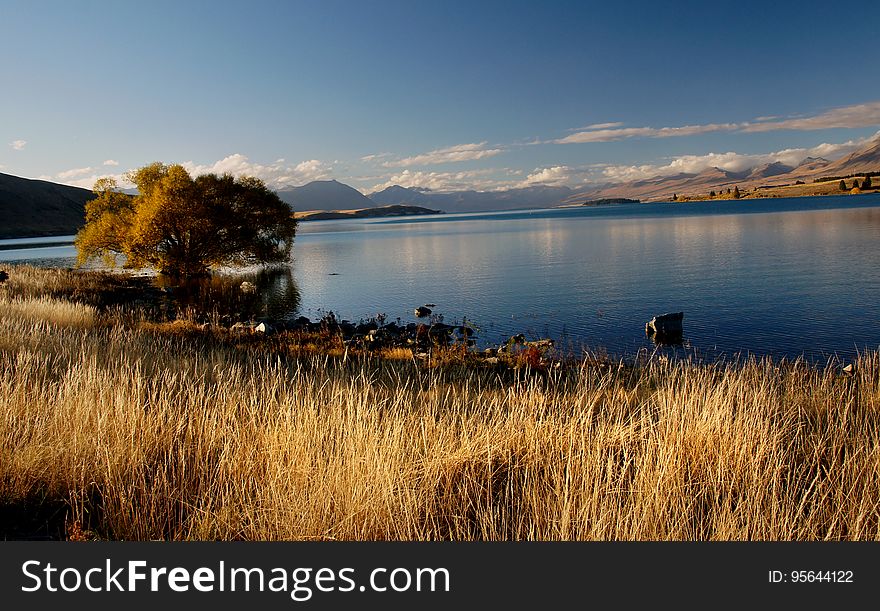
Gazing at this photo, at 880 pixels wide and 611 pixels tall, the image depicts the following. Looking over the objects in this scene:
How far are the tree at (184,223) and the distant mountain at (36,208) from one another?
11583 centimetres

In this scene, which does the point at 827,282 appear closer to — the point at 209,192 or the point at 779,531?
the point at 779,531

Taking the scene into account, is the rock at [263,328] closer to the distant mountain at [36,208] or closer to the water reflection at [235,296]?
the water reflection at [235,296]

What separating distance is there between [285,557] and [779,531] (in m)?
3.40

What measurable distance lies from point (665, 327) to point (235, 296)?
957 inches

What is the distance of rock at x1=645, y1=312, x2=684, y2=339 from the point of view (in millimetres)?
17109

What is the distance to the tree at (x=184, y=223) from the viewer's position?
41750 mm

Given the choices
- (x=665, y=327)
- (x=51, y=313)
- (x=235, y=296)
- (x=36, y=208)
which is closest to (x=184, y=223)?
(x=235, y=296)

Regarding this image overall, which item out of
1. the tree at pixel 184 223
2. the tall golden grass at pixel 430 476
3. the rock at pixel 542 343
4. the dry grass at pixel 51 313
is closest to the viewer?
the tall golden grass at pixel 430 476

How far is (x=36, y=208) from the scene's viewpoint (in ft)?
532

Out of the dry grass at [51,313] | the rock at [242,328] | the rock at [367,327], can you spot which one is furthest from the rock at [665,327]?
the dry grass at [51,313]

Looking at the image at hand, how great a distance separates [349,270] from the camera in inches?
1652

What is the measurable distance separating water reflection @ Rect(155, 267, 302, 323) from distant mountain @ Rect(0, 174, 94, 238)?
124 metres

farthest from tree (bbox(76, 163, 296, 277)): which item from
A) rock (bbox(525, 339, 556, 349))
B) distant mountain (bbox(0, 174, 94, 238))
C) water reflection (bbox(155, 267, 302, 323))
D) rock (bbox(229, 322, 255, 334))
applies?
distant mountain (bbox(0, 174, 94, 238))

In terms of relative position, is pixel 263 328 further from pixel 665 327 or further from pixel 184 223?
pixel 184 223
